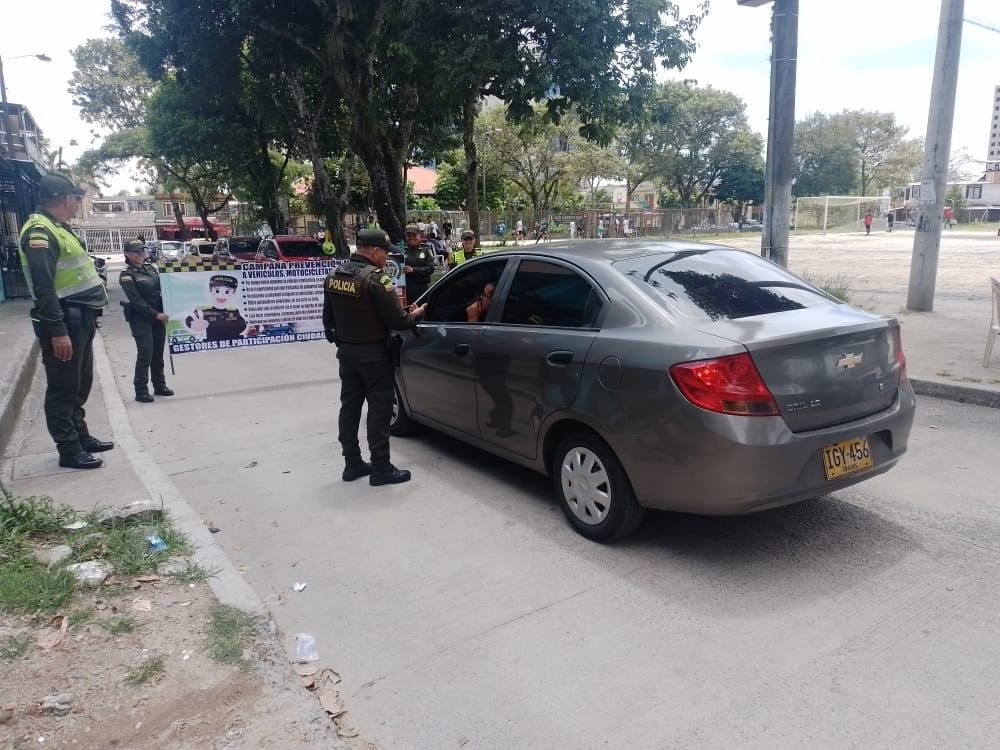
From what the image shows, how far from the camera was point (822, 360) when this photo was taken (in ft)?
11.8

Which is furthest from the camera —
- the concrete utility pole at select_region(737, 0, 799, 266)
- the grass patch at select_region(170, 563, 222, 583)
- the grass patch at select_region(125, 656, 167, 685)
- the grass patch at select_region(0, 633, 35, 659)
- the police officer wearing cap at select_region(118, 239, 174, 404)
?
the concrete utility pole at select_region(737, 0, 799, 266)

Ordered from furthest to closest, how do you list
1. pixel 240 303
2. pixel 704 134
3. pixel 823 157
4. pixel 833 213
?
pixel 823 157
pixel 704 134
pixel 833 213
pixel 240 303

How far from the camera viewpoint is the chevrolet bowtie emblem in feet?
12.1

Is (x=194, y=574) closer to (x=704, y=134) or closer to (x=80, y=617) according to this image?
(x=80, y=617)

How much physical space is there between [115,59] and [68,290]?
4007 cm

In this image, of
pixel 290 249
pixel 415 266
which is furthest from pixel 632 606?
pixel 290 249

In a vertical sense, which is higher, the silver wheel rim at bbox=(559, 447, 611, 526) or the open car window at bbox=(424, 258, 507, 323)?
the open car window at bbox=(424, 258, 507, 323)

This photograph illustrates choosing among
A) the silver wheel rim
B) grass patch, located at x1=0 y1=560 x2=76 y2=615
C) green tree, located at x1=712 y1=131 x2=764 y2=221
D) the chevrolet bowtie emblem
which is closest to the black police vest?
the silver wheel rim

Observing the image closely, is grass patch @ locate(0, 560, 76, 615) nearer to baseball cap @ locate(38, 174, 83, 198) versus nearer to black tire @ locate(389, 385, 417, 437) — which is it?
baseball cap @ locate(38, 174, 83, 198)

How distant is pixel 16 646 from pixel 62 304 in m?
3.00

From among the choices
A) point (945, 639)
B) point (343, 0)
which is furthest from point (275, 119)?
point (945, 639)

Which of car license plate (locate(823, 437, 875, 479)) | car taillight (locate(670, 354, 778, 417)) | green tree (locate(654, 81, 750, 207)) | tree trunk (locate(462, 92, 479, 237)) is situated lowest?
car license plate (locate(823, 437, 875, 479))

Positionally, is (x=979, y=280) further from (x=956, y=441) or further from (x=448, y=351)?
(x=448, y=351)

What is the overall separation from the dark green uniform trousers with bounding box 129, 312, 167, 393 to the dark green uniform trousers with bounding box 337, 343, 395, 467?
3888 mm
